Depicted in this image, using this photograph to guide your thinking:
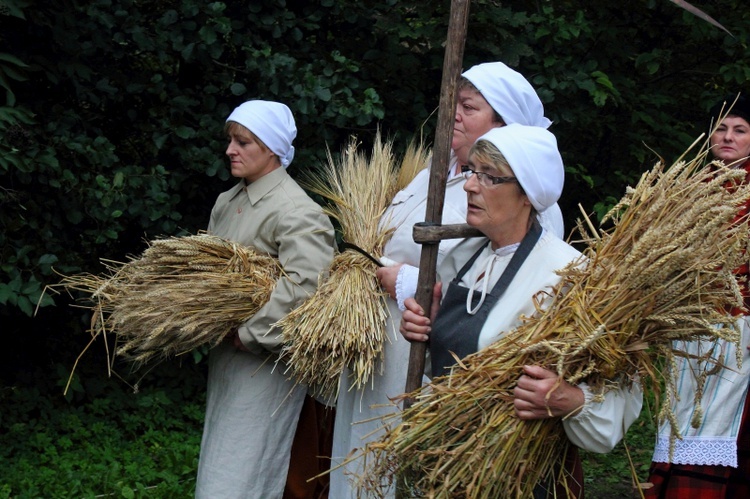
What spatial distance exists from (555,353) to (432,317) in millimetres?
598

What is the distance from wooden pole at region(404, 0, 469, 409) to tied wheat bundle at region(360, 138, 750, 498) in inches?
13.7

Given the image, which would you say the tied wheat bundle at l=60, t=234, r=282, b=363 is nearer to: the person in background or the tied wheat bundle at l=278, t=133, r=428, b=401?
the tied wheat bundle at l=278, t=133, r=428, b=401

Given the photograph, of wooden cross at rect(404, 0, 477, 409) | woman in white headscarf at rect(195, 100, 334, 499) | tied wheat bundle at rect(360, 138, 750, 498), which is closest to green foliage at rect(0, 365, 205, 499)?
woman in white headscarf at rect(195, 100, 334, 499)

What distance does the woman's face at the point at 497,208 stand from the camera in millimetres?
2611

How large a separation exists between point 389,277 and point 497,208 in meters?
0.65

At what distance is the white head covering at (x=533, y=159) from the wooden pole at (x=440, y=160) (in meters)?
0.18

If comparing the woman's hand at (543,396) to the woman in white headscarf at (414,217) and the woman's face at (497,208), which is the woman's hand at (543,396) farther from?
the woman in white headscarf at (414,217)

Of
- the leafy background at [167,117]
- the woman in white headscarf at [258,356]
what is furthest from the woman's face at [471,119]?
the leafy background at [167,117]

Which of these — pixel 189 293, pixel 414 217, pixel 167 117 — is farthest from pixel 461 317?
pixel 167 117

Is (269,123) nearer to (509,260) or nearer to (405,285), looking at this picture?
(405,285)

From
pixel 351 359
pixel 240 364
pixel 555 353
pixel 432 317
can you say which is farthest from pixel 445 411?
pixel 240 364

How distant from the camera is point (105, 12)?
16.5 ft

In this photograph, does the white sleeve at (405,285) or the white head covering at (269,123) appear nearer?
the white sleeve at (405,285)

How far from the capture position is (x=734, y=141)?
3.95 m
